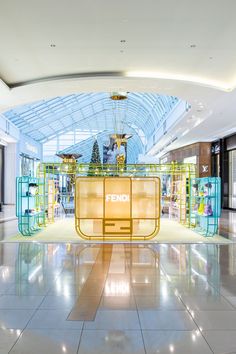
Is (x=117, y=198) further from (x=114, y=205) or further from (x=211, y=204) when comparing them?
(x=211, y=204)

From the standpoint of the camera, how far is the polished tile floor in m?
3.21

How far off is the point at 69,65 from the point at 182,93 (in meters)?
4.34

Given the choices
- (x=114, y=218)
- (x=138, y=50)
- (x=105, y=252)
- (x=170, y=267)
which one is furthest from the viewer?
(x=114, y=218)

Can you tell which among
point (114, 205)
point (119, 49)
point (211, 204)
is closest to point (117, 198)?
point (114, 205)

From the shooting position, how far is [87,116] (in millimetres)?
37875

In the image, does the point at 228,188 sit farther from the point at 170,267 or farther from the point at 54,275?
the point at 54,275

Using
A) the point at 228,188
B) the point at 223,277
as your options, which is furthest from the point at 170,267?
the point at 228,188

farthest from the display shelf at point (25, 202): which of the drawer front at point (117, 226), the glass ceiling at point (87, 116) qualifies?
the glass ceiling at point (87, 116)

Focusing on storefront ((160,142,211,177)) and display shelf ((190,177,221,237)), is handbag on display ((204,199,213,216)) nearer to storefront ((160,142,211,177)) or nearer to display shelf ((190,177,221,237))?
display shelf ((190,177,221,237))

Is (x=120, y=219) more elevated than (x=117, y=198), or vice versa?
(x=117, y=198)

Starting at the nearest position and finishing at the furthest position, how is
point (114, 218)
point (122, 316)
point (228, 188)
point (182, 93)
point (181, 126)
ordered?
point (122, 316), point (114, 218), point (182, 93), point (181, 126), point (228, 188)

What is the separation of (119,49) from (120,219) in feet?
14.3

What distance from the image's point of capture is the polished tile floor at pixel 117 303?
3215mm

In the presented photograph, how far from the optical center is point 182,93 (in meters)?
12.9
